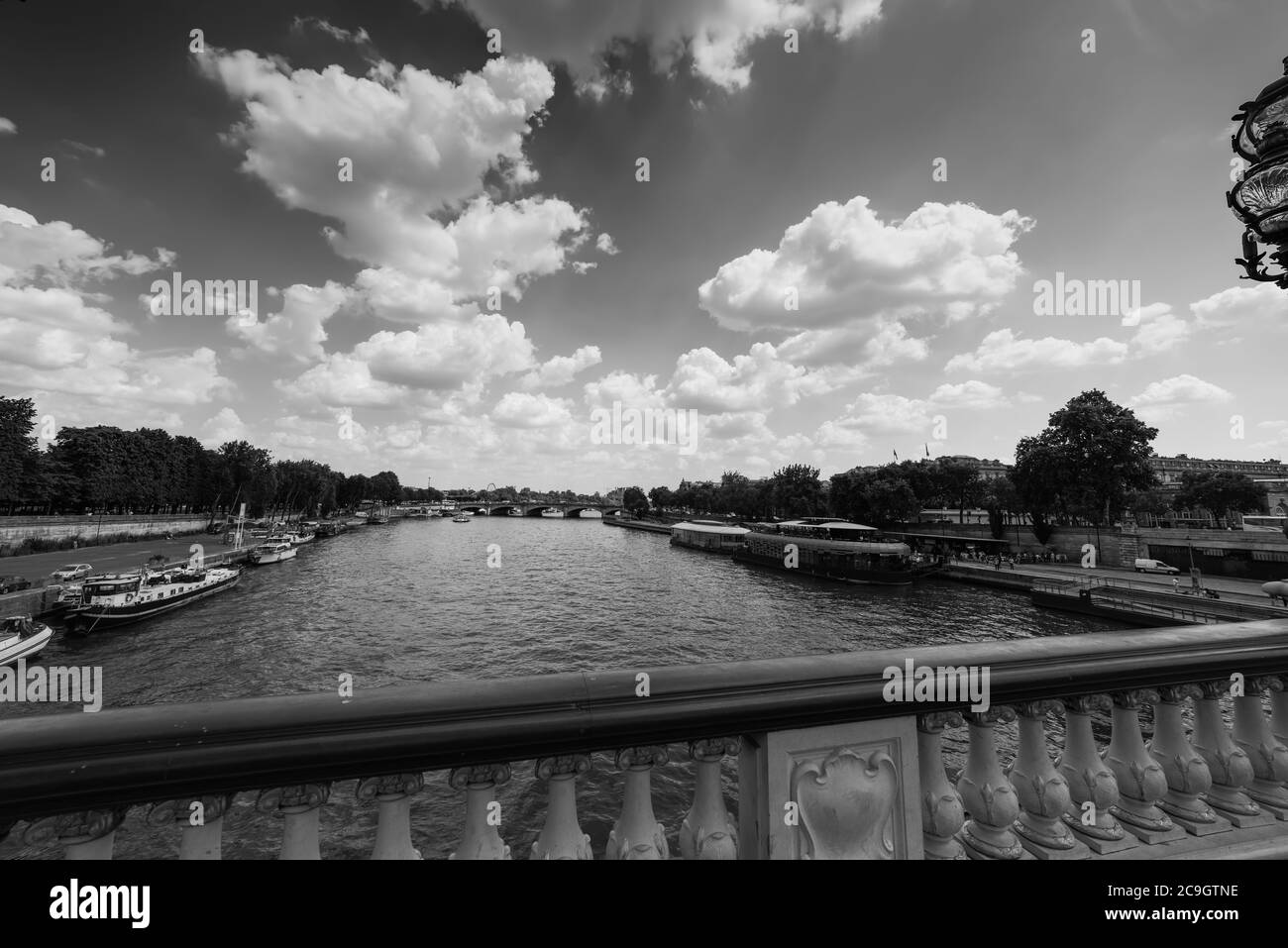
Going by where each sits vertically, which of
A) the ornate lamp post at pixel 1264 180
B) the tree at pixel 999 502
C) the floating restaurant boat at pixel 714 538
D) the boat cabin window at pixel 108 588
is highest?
the ornate lamp post at pixel 1264 180

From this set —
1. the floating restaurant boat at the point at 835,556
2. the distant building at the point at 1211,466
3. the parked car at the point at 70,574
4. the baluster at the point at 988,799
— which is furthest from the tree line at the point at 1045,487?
the parked car at the point at 70,574

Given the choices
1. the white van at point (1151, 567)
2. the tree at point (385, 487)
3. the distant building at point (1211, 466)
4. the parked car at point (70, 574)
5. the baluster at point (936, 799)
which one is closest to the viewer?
the baluster at point (936, 799)

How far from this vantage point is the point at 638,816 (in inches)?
83.1

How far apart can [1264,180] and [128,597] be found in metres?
41.1

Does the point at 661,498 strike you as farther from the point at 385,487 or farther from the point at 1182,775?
the point at 1182,775

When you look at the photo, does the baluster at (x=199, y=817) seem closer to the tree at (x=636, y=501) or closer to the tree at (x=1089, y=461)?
the tree at (x=1089, y=461)

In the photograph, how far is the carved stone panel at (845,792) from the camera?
2064 mm

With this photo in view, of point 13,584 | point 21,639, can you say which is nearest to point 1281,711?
point 21,639

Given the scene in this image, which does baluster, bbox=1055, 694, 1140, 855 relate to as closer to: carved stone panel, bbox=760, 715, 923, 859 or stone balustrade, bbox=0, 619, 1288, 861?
stone balustrade, bbox=0, 619, 1288, 861

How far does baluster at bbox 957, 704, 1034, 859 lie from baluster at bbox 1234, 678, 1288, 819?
151 cm

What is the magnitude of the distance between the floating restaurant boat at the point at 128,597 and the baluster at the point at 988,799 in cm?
3802

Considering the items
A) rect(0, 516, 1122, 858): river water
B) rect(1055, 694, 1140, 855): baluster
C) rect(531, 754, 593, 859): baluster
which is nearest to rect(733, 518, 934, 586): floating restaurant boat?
rect(0, 516, 1122, 858): river water

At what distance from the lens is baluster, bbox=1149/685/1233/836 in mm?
2723
